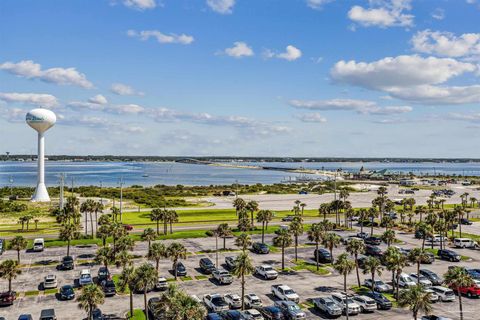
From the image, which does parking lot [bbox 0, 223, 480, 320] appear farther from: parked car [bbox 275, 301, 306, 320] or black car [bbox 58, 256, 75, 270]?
parked car [bbox 275, 301, 306, 320]

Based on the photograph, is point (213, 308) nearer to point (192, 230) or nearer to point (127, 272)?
point (127, 272)

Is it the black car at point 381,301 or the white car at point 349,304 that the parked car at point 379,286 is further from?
the white car at point 349,304

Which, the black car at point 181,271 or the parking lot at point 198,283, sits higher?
the black car at point 181,271

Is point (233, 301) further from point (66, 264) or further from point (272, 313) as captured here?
point (66, 264)

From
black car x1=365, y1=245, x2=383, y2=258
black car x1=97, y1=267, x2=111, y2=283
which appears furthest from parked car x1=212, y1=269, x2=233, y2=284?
black car x1=365, y1=245, x2=383, y2=258

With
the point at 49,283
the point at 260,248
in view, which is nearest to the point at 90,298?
the point at 49,283

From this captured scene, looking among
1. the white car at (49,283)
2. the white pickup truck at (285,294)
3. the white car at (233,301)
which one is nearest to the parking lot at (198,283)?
the white pickup truck at (285,294)
